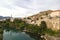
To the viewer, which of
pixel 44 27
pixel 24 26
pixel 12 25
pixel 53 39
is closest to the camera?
pixel 53 39

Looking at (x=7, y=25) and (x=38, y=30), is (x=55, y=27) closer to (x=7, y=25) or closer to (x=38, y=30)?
(x=38, y=30)

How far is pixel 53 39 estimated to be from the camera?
4834 cm

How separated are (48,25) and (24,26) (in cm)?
1692

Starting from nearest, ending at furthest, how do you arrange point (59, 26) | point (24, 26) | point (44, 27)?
point (59, 26)
point (44, 27)
point (24, 26)

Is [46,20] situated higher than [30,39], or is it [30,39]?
[46,20]

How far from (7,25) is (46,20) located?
31.6m

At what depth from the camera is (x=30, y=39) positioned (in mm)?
55000

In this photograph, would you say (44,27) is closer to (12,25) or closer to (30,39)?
(30,39)

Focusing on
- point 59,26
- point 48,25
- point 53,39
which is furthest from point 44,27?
point 53,39

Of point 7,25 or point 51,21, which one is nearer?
point 51,21

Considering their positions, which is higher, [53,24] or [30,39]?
[53,24]

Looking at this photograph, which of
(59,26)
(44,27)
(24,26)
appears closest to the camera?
(59,26)

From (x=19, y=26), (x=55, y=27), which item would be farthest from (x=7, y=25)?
(x=55, y=27)

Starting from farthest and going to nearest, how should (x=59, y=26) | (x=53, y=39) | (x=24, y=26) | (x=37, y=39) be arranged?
1. (x=24, y=26)
2. (x=59, y=26)
3. (x=37, y=39)
4. (x=53, y=39)
